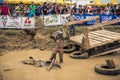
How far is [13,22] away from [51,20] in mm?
2977

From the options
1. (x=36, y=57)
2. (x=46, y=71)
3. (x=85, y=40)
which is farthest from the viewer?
(x=36, y=57)

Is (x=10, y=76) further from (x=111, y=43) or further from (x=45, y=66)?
(x=111, y=43)

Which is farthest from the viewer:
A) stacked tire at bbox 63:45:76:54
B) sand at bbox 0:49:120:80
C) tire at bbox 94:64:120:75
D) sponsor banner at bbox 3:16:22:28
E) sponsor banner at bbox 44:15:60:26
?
sponsor banner at bbox 44:15:60:26

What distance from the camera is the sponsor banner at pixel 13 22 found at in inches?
833

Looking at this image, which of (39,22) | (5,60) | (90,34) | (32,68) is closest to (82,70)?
(32,68)

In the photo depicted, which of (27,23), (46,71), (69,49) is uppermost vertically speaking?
(27,23)

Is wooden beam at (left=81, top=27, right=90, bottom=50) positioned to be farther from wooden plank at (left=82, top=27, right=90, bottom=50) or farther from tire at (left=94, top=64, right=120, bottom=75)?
tire at (left=94, top=64, right=120, bottom=75)

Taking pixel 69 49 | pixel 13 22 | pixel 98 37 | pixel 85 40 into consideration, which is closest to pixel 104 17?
pixel 13 22

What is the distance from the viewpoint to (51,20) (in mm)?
22531

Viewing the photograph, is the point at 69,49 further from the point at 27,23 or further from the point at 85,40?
the point at 27,23

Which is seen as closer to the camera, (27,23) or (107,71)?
(107,71)

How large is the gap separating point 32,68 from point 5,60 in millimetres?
2188

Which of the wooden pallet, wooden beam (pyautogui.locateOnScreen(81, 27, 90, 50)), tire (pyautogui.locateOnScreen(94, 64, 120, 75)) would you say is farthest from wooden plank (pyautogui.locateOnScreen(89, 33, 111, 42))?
tire (pyautogui.locateOnScreen(94, 64, 120, 75))

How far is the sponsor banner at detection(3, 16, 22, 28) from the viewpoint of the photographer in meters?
21.2
